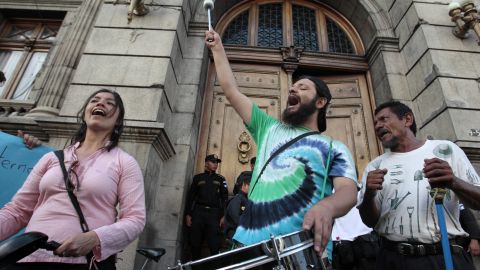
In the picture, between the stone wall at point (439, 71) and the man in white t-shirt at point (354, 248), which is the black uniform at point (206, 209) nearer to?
the man in white t-shirt at point (354, 248)

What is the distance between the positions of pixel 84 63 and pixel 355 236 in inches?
195

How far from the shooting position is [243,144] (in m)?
6.16

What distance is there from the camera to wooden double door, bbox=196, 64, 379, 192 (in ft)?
20.0

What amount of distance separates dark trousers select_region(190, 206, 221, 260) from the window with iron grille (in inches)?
180

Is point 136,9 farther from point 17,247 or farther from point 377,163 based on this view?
point 17,247

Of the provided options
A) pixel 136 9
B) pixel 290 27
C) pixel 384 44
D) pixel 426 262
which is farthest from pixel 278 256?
pixel 290 27

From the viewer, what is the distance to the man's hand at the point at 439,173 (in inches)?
75.9

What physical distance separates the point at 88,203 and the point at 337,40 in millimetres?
7373

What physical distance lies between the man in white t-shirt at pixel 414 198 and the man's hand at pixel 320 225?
1.08 m

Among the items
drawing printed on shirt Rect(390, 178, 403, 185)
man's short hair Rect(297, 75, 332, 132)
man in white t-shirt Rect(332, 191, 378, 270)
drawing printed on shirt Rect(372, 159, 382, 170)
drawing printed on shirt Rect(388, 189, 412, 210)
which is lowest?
man in white t-shirt Rect(332, 191, 378, 270)

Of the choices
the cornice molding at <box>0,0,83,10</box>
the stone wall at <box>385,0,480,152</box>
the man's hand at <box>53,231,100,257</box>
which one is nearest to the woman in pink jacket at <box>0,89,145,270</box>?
the man's hand at <box>53,231,100,257</box>

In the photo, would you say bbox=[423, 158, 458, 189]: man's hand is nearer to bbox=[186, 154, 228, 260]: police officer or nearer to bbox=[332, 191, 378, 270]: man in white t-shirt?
bbox=[332, 191, 378, 270]: man in white t-shirt

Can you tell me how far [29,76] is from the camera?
6648 millimetres

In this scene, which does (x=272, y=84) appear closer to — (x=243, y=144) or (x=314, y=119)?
(x=243, y=144)
